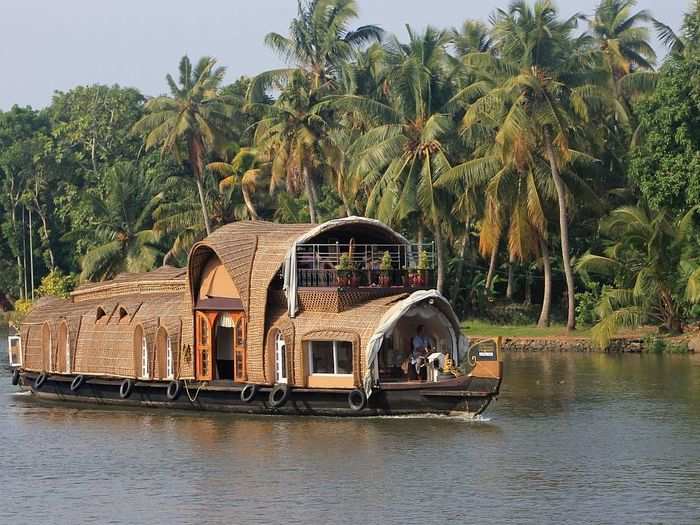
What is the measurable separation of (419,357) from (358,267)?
66.3 inches

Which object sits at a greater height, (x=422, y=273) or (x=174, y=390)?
(x=422, y=273)

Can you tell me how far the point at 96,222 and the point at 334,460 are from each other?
30.4 m

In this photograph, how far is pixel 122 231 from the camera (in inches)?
1813

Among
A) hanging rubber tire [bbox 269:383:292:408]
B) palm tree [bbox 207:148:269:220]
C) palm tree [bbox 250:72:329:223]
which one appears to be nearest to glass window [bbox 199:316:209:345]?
hanging rubber tire [bbox 269:383:292:408]

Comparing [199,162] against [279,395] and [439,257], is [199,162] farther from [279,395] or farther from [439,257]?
[279,395]

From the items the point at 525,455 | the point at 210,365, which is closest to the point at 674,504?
the point at 525,455

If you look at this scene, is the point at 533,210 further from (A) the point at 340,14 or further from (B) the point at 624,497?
Answer: (B) the point at 624,497

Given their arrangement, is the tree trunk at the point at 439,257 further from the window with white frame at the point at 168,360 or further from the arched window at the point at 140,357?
the window with white frame at the point at 168,360

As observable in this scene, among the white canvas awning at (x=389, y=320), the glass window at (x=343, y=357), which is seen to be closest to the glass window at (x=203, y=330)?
the glass window at (x=343, y=357)

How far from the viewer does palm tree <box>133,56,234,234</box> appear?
4300cm

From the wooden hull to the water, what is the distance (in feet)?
0.60

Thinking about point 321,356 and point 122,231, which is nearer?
point 321,356

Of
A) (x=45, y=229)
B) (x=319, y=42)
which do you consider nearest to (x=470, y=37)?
(x=319, y=42)

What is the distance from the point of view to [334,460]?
18.9 m
